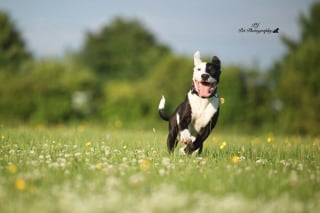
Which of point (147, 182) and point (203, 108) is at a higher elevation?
point (203, 108)

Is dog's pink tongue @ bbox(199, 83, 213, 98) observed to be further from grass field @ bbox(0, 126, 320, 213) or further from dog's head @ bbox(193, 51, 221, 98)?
grass field @ bbox(0, 126, 320, 213)

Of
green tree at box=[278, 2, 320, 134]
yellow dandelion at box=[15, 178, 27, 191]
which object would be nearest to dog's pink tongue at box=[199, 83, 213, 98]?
yellow dandelion at box=[15, 178, 27, 191]

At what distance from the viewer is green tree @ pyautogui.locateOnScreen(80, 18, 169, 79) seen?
142 feet

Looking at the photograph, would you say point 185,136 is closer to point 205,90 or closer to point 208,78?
point 205,90

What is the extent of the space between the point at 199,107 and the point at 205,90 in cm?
26

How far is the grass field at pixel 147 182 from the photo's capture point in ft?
16.0

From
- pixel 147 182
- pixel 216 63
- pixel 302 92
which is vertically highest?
pixel 302 92

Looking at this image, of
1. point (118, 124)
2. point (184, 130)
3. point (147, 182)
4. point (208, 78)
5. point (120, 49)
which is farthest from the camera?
point (120, 49)

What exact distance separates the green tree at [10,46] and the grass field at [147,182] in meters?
26.0

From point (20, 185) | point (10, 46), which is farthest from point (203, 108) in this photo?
point (10, 46)

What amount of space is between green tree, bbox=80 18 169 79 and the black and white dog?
110 feet

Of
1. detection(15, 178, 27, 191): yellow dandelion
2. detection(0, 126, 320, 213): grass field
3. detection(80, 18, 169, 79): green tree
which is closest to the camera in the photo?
detection(0, 126, 320, 213): grass field

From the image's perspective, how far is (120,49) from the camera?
50219 millimetres

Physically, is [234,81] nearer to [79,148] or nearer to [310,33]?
[310,33]
